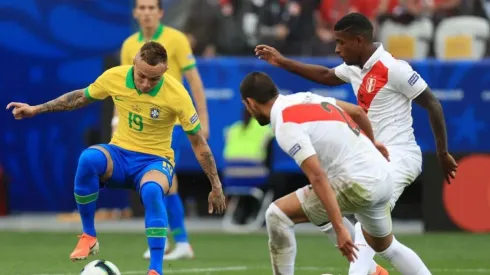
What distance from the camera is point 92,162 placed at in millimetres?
10156

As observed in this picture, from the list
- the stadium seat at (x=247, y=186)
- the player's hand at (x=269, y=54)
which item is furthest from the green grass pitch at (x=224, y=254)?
the player's hand at (x=269, y=54)

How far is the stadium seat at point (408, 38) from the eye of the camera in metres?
18.8

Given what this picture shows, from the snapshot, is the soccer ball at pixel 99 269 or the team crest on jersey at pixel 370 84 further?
the team crest on jersey at pixel 370 84

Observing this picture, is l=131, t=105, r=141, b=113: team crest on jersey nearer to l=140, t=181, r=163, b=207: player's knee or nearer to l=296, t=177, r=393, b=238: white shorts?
l=140, t=181, r=163, b=207: player's knee

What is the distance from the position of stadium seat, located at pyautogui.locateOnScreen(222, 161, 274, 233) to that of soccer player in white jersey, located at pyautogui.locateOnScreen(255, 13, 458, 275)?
805 centimetres

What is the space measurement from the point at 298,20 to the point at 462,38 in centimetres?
246

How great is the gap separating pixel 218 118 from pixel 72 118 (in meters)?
3.26

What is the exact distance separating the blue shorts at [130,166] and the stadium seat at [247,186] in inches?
297

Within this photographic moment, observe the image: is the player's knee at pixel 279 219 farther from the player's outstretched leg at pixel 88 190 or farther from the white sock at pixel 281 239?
the player's outstretched leg at pixel 88 190

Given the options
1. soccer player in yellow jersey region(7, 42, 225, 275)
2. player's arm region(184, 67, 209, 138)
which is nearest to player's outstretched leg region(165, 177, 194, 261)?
player's arm region(184, 67, 209, 138)

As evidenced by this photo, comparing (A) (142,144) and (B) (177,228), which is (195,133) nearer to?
(A) (142,144)

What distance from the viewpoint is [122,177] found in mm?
10375

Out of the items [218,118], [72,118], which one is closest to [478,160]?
[218,118]

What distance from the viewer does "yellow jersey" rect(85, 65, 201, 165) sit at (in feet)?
34.0
